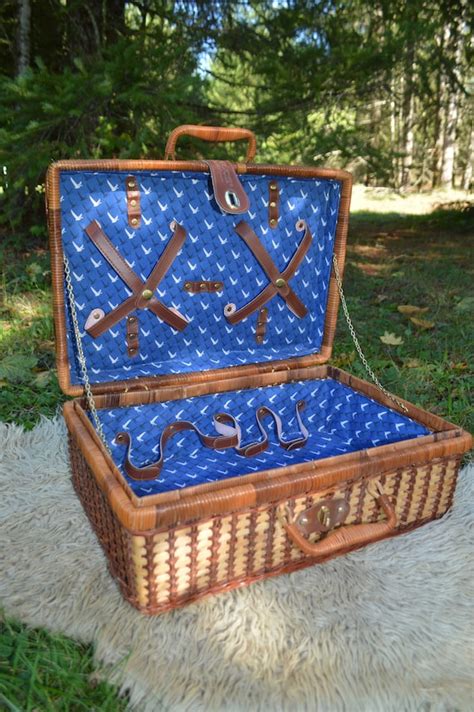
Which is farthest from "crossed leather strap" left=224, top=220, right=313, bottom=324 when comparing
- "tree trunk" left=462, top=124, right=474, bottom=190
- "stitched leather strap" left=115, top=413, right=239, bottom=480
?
"tree trunk" left=462, top=124, right=474, bottom=190

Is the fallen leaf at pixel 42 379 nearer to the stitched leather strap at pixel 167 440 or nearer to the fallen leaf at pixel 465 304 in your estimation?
the stitched leather strap at pixel 167 440

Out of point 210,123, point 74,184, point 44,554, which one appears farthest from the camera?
point 210,123

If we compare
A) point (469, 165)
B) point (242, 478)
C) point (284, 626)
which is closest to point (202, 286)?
point (242, 478)

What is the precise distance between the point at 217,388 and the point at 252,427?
0.24 metres

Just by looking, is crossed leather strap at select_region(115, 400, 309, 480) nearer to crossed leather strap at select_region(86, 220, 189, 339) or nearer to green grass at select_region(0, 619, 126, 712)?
crossed leather strap at select_region(86, 220, 189, 339)

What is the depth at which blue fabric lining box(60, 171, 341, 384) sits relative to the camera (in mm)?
1599

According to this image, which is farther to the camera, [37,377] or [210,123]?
[210,123]

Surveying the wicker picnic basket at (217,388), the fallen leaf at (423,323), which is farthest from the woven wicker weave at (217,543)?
the fallen leaf at (423,323)

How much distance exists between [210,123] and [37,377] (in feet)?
7.60

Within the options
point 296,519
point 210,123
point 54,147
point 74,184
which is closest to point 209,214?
point 74,184

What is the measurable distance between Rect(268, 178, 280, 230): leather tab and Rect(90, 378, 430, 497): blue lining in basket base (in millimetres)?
572

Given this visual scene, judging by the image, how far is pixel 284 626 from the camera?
1.21m

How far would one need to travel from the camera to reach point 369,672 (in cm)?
112

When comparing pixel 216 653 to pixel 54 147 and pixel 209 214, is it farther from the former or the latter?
pixel 54 147
